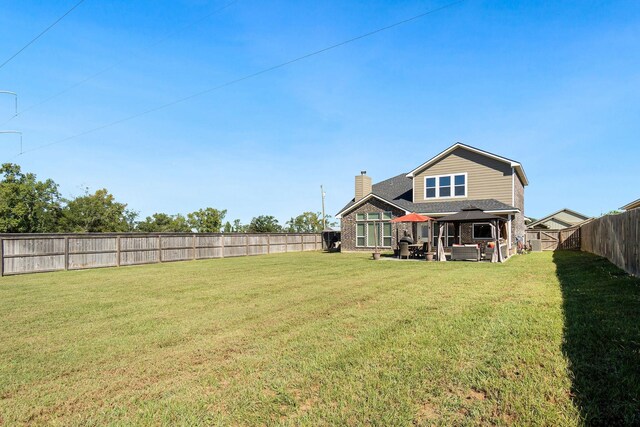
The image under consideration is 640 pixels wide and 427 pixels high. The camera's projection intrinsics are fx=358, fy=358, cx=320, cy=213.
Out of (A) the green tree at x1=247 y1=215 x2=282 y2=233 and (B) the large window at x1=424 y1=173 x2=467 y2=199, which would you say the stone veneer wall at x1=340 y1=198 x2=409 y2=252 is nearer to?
(B) the large window at x1=424 y1=173 x2=467 y2=199

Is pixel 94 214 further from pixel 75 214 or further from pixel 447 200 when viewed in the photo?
pixel 447 200

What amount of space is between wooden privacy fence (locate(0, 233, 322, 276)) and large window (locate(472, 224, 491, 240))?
48.3ft

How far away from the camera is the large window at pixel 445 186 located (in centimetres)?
2410

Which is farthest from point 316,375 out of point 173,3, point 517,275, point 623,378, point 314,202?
point 314,202

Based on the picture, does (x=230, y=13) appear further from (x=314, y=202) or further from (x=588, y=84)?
(x=314, y=202)

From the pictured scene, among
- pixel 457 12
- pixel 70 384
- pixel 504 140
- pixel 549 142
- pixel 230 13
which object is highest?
pixel 230 13

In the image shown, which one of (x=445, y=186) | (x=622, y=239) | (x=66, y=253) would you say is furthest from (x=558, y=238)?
(x=66, y=253)

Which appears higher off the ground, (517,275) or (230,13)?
(230,13)

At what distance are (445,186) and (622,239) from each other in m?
13.6

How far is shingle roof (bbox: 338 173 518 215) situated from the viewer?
72.8ft

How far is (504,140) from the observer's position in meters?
24.3

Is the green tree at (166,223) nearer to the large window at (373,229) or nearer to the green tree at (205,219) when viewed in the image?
the green tree at (205,219)

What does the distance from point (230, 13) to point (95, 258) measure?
12992 mm

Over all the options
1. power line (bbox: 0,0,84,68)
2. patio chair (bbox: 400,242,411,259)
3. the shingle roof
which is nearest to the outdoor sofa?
patio chair (bbox: 400,242,411,259)
